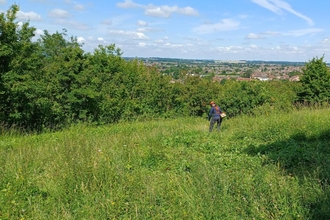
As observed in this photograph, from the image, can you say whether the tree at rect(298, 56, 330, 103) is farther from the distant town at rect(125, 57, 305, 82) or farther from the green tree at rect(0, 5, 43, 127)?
the green tree at rect(0, 5, 43, 127)

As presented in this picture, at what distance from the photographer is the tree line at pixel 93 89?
1447cm

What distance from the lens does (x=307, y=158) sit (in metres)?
5.30

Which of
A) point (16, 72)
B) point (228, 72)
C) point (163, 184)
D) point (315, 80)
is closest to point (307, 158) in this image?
point (163, 184)

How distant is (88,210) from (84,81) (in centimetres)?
1540

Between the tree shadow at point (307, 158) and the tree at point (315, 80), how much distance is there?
21.5 meters

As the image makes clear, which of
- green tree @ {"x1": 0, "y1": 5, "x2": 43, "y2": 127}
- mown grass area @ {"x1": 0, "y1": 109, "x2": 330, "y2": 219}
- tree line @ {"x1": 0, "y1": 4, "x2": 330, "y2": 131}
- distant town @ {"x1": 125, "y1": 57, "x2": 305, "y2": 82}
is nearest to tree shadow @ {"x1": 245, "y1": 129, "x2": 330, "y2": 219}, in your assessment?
mown grass area @ {"x1": 0, "y1": 109, "x2": 330, "y2": 219}

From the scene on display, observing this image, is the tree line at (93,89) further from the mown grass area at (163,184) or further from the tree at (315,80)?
the mown grass area at (163,184)

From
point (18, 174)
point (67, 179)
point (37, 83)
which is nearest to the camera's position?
point (67, 179)

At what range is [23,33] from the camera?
1591 centimetres

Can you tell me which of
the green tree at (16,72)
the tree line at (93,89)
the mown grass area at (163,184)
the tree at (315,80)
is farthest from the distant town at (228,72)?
the mown grass area at (163,184)

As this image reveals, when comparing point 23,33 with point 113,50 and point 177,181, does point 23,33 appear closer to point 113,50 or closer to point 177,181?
point 177,181

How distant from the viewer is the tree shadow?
3411 millimetres

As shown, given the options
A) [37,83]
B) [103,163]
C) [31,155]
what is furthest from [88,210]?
[37,83]

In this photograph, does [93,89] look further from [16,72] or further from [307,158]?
[307,158]
